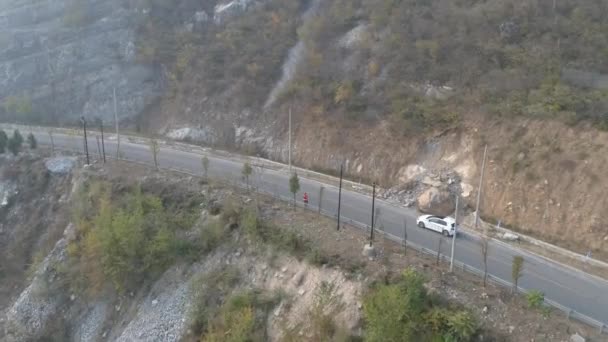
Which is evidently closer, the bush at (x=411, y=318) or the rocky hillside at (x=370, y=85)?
the bush at (x=411, y=318)

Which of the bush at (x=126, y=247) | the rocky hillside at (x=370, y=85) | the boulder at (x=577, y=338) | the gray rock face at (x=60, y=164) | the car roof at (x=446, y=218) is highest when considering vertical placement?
the rocky hillside at (x=370, y=85)

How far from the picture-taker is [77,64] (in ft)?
178

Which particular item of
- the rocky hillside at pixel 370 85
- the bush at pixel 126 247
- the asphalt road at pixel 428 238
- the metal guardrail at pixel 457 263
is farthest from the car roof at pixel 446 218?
the bush at pixel 126 247

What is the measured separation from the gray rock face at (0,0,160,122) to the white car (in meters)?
36.7

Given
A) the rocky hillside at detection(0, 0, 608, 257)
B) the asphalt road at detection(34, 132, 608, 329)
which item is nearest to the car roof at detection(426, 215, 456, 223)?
the asphalt road at detection(34, 132, 608, 329)

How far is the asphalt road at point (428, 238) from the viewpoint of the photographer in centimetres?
1983

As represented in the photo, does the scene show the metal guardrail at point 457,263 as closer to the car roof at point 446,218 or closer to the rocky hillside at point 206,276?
→ the rocky hillside at point 206,276

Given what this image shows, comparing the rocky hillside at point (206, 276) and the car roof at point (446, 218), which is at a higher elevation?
the car roof at point (446, 218)

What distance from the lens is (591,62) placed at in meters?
32.3

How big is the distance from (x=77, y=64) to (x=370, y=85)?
3635 centimetres

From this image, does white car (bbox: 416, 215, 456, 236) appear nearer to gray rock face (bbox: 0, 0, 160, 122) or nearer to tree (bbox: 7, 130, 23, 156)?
tree (bbox: 7, 130, 23, 156)

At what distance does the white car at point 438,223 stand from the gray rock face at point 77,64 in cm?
3666

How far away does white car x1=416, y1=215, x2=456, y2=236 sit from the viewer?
25.0 metres

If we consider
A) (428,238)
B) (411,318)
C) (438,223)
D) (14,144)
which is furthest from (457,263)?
(14,144)
